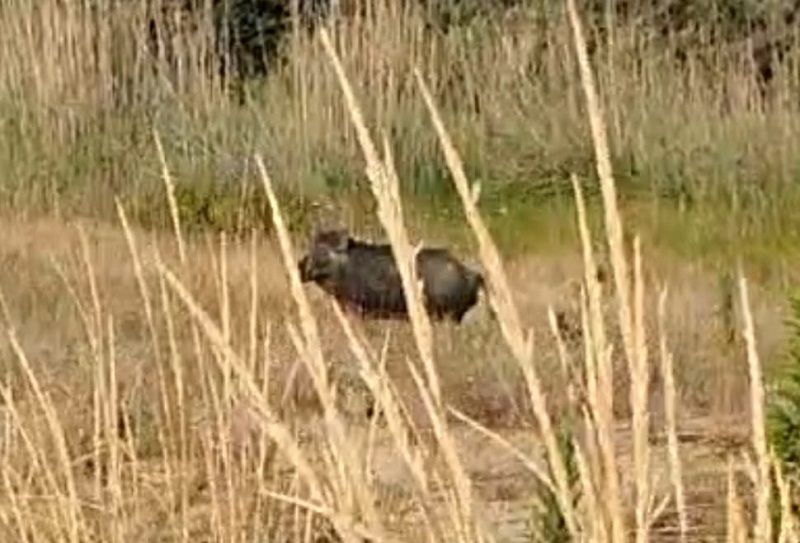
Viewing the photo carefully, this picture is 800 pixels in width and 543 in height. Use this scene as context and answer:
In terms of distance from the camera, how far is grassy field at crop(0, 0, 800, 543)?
84.4 inches

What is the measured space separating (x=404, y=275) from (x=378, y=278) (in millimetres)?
6750

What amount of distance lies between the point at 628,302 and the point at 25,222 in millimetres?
8495

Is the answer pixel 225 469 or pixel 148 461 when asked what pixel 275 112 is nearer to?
pixel 148 461

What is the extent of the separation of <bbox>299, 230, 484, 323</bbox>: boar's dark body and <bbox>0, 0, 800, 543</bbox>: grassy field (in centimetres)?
9

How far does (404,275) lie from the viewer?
1993 millimetres

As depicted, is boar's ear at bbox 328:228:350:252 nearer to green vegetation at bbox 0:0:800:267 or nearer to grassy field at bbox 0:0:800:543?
grassy field at bbox 0:0:800:543

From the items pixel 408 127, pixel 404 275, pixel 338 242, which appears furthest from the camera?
pixel 408 127

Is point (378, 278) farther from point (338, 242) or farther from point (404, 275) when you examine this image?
point (404, 275)

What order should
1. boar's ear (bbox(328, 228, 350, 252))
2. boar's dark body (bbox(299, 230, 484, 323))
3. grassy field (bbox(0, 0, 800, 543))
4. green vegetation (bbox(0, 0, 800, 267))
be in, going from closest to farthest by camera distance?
grassy field (bbox(0, 0, 800, 543)) < boar's dark body (bbox(299, 230, 484, 323)) < boar's ear (bbox(328, 228, 350, 252)) < green vegetation (bbox(0, 0, 800, 267))

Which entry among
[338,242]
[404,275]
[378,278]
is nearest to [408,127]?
[338,242]

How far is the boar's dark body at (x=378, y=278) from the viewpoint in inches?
333

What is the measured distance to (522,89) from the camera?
1212 centimetres

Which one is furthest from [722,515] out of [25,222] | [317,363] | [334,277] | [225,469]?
[25,222]

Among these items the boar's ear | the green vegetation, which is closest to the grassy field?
the green vegetation
